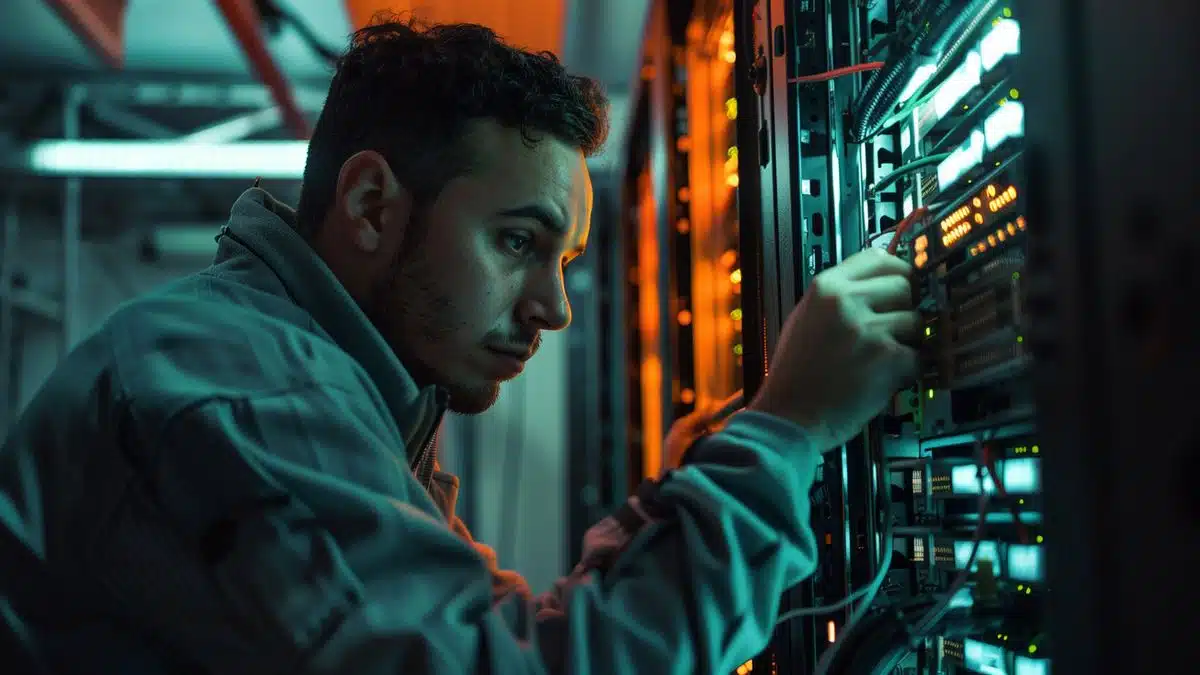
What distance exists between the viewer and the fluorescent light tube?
429 cm

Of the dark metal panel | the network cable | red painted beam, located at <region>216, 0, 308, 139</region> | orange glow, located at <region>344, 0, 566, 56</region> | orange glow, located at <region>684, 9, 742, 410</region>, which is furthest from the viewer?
orange glow, located at <region>344, 0, 566, 56</region>

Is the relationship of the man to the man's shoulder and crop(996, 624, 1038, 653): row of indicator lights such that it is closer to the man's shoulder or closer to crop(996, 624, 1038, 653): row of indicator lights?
the man's shoulder

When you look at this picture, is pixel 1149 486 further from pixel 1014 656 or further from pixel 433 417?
pixel 433 417

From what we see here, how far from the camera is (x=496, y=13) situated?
11.2ft

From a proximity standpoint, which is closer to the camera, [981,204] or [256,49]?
[981,204]

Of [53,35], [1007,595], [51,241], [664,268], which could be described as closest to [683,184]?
[664,268]

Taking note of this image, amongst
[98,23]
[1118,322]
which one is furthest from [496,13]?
Result: [1118,322]

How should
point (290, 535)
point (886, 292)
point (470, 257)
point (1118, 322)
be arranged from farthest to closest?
point (470, 257) → point (886, 292) → point (290, 535) → point (1118, 322)

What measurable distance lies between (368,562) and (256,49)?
2870 millimetres

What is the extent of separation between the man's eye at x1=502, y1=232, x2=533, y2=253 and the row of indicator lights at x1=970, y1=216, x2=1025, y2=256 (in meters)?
0.50

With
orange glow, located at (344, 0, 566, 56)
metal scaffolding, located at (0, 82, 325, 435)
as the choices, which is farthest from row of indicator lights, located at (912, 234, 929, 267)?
metal scaffolding, located at (0, 82, 325, 435)

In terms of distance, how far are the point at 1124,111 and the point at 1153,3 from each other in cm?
5

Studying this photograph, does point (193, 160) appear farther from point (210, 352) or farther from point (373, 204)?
point (210, 352)

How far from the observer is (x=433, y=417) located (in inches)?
47.1
